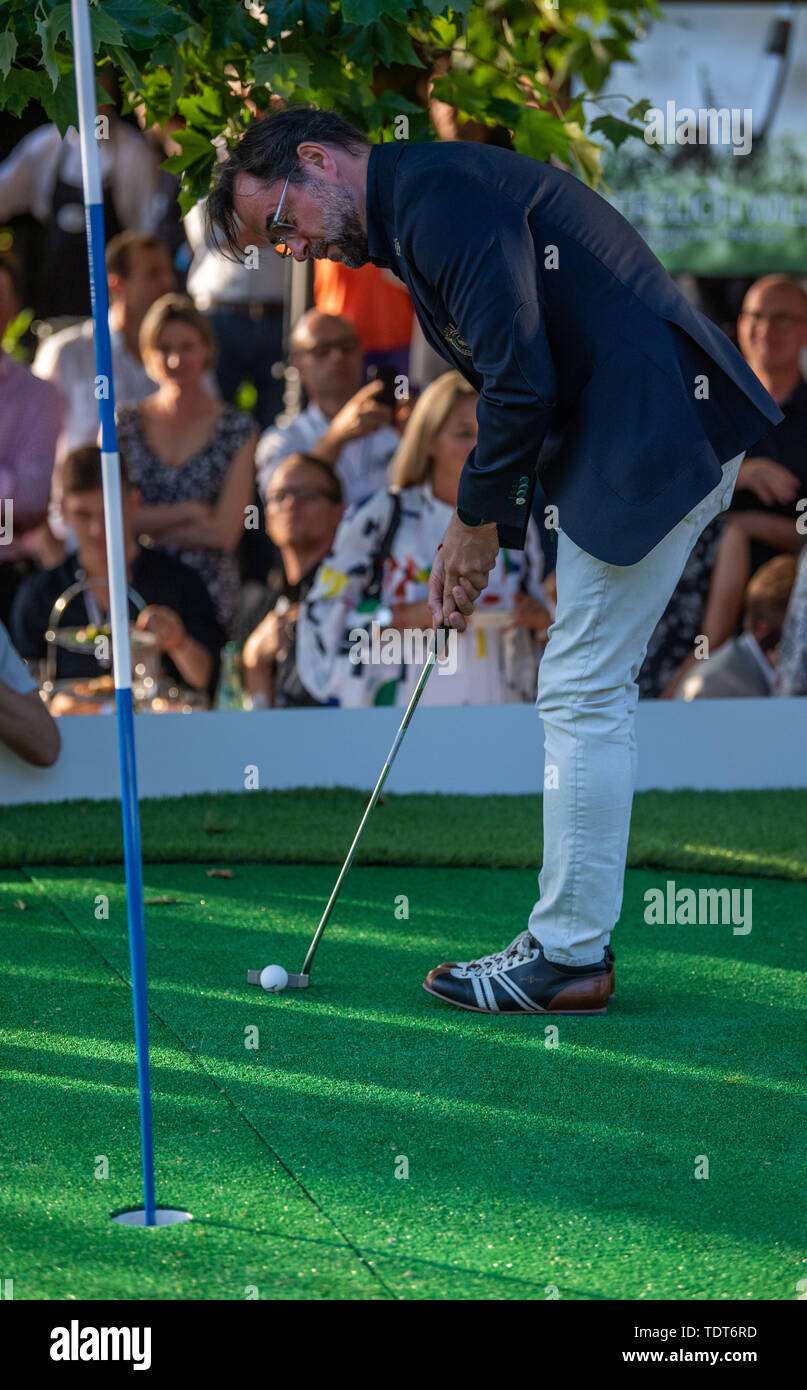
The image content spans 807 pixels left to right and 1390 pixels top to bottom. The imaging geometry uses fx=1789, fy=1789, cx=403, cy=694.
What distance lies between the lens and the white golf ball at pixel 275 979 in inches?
136

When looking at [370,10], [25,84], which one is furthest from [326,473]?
[370,10]

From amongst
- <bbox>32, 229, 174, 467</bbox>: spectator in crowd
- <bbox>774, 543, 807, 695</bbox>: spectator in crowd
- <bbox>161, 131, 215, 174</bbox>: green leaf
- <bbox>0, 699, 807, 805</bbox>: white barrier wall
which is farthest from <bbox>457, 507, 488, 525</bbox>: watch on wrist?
<bbox>32, 229, 174, 467</bbox>: spectator in crowd

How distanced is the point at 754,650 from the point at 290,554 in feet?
5.65

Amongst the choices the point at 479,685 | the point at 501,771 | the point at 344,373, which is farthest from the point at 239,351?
the point at 501,771

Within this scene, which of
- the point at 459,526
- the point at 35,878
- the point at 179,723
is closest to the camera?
the point at 459,526

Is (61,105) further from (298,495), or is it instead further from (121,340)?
(121,340)

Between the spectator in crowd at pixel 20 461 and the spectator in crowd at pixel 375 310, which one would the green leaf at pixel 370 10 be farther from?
the spectator in crowd at pixel 375 310

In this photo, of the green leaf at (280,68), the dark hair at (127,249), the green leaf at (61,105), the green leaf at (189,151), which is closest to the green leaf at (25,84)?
the green leaf at (61,105)

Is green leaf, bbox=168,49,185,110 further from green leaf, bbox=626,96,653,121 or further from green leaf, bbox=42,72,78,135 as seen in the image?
green leaf, bbox=626,96,653,121

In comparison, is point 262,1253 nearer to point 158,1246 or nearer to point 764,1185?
point 158,1246

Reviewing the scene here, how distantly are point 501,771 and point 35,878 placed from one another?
1797 mm

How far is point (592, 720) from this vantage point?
3283 mm

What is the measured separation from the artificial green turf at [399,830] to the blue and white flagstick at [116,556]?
243cm

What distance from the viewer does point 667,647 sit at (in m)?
6.61
